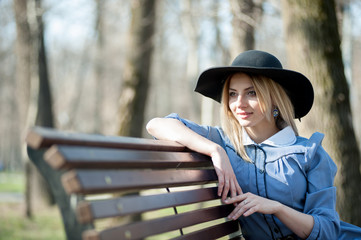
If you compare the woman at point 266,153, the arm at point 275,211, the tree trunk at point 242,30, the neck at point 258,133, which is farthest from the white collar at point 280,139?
the tree trunk at point 242,30

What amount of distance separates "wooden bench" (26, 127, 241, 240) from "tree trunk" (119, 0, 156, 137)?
4923 mm

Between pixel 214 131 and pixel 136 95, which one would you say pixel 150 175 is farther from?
pixel 136 95

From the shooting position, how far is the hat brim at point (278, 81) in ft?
8.25

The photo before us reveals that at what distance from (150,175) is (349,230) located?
1.50 meters

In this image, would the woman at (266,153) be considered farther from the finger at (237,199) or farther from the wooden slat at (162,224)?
the wooden slat at (162,224)

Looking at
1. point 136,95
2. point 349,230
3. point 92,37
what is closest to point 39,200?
point 136,95

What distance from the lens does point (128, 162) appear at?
1688mm

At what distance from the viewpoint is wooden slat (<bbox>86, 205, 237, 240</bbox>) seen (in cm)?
149

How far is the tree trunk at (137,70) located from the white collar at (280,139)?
4.53 metres

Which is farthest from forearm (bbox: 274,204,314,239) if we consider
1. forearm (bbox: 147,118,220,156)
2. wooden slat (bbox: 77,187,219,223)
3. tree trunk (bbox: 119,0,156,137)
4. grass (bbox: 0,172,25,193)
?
grass (bbox: 0,172,25,193)

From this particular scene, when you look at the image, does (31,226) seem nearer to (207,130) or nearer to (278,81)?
(207,130)

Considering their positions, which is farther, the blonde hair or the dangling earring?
the dangling earring

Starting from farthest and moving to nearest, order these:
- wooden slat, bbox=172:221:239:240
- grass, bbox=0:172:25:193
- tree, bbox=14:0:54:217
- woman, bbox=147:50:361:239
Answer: grass, bbox=0:172:25:193 → tree, bbox=14:0:54:217 → woman, bbox=147:50:361:239 → wooden slat, bbox=172:221:239:240

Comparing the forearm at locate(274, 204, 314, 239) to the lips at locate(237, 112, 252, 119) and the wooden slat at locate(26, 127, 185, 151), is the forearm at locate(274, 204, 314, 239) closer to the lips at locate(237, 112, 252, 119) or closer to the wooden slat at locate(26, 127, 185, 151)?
the lips at locate(237, 112, 252, 119)
